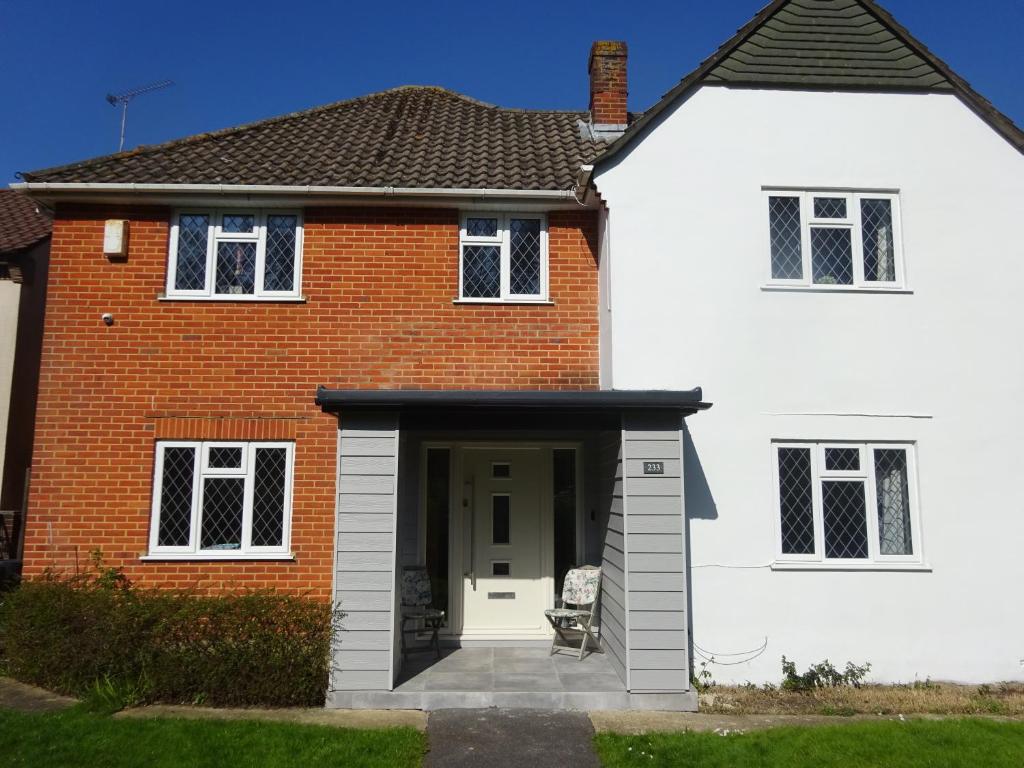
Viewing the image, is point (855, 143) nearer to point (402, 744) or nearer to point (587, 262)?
point (587, 262)

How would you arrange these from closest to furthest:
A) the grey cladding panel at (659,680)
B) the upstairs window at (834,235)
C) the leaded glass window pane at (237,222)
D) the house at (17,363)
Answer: the grey cladding panel at (659,680) → the upstairs window at (834,235) → the leaded glass window pane at (237,222) → the house at (17,363)

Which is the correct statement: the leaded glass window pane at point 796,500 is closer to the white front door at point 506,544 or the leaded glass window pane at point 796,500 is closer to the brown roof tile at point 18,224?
the white front door at point 506,544

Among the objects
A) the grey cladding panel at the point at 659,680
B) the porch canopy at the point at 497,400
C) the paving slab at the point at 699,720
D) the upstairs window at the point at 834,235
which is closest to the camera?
the paving slab at the point at 699,720

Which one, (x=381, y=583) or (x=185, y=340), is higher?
(x=185, y=340)

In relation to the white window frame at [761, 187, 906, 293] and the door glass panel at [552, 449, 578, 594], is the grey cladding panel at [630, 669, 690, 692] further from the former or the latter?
the white window frame at [761, 187, 906, 293]

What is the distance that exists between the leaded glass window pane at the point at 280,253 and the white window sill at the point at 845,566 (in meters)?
6.36

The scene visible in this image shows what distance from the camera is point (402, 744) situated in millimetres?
6094

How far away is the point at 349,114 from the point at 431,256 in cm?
441

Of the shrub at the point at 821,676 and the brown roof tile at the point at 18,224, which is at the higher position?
the brown roof tile at the point at 18,224

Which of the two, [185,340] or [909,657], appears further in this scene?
[185,340]

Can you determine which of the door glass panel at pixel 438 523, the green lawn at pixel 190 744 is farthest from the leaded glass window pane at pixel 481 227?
the green lawn at pixel 190 744

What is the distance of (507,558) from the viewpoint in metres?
9.45

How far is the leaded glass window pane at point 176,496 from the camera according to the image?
864cm

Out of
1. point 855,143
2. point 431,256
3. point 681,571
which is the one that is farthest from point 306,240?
point 855,143
